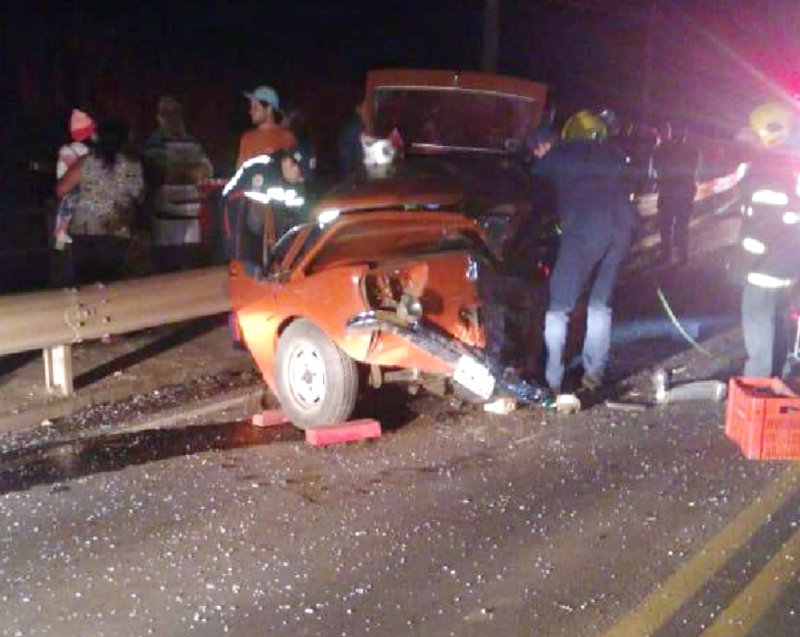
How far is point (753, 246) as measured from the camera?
7902 millimetres

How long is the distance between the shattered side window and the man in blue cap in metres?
1.34

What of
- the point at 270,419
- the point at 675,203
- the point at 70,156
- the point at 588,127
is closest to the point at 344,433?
the point at 270,419

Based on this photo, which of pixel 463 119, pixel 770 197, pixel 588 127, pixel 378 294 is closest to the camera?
pixel 378 294

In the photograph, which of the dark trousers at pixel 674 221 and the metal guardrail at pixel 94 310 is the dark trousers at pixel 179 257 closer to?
the metal guardrail at pixel 94 310

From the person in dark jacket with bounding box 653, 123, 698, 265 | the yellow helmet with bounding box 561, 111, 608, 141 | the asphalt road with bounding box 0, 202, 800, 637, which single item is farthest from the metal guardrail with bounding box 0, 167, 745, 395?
the person in dark jacket with bounding box 653, 123, 698, 265

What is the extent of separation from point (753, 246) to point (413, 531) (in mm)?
3608

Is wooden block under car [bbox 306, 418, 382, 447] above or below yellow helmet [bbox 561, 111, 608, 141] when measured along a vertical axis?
below

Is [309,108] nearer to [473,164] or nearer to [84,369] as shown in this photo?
[473,164]

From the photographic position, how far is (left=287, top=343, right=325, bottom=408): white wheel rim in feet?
23.1

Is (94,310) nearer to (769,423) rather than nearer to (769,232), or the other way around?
(769,423)

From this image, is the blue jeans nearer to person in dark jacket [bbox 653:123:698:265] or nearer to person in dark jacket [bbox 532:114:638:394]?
person in dark jacket [bbox 532:114:638:394]

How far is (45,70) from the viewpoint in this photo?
52.1 ft

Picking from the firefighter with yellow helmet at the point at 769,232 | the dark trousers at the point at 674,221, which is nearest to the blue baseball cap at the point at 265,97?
the firefighter with yellow helmet at the point at 769,232

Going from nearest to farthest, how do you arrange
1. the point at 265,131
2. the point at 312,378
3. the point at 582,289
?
1. the point at 312,378
2. the point at 582,289
3. the point at 265,131
